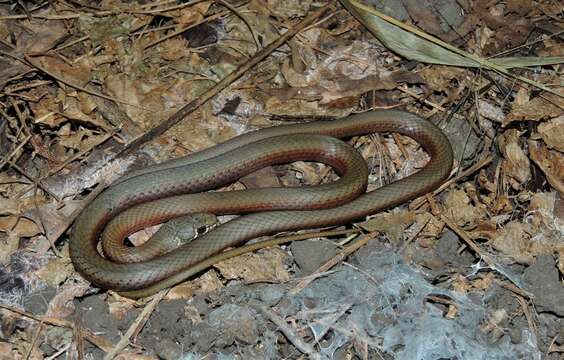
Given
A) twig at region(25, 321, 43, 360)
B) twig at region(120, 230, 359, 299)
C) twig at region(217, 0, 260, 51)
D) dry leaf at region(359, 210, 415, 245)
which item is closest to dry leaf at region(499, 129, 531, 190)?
dry leaf at region(359, 210, 415, 245)

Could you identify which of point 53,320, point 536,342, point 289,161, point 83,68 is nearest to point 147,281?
point 53,320

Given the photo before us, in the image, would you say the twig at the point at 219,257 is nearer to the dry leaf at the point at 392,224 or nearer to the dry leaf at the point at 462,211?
the dry leaf at the point at 392,224

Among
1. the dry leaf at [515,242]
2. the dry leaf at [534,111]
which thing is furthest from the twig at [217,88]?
the dry leaf at [515,242]

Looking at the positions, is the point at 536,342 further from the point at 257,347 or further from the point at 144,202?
the point at 144,202

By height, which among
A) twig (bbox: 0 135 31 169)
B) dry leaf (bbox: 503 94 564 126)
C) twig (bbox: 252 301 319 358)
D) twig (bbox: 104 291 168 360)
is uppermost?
dry leaf (bbox: 503 94 564 126)

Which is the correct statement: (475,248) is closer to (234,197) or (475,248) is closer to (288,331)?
(288,331)

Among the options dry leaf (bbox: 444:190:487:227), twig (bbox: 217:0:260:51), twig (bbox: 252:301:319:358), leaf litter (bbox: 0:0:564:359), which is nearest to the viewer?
twig (bbox: 252:301:319:358)

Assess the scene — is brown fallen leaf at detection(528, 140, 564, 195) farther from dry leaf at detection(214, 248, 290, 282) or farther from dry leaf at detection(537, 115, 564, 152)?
dry leaf at detection(214, 248, 290, 282)
